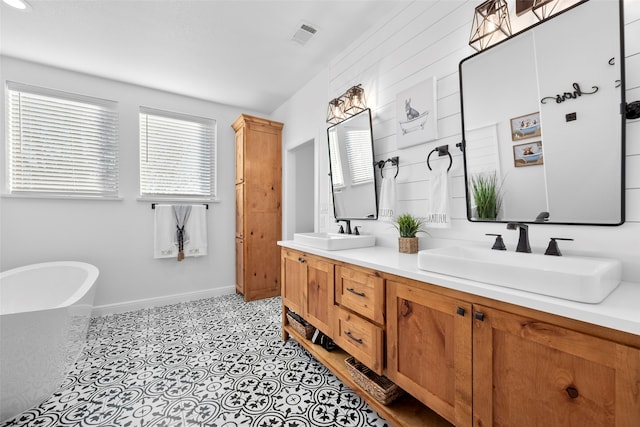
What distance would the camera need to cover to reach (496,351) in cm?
92

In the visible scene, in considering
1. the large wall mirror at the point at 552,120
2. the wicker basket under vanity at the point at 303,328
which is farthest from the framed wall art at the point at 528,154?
the wicker basket under vanity at the point at 303,328

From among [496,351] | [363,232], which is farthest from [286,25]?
[496,351]

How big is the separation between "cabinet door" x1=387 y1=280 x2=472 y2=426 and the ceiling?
2054 millimetres

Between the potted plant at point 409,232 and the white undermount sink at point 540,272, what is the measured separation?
37 centimetres

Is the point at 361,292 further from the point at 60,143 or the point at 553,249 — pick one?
the point at 60,143

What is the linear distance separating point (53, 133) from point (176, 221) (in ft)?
4.85

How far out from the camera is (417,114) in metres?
1.76

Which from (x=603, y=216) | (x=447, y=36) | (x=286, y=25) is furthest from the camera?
(x=286, y=25)

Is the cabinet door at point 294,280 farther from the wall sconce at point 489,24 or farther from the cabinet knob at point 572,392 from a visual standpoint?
the wall sconce at point 489,24

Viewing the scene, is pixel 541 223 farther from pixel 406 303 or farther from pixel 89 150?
pixel 89 150

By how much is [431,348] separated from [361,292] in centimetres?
45

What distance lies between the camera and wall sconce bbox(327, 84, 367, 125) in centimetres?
222

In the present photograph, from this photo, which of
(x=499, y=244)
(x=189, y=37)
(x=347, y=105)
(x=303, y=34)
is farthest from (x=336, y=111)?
(x=499, y=244)

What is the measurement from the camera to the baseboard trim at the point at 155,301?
3.01 m
